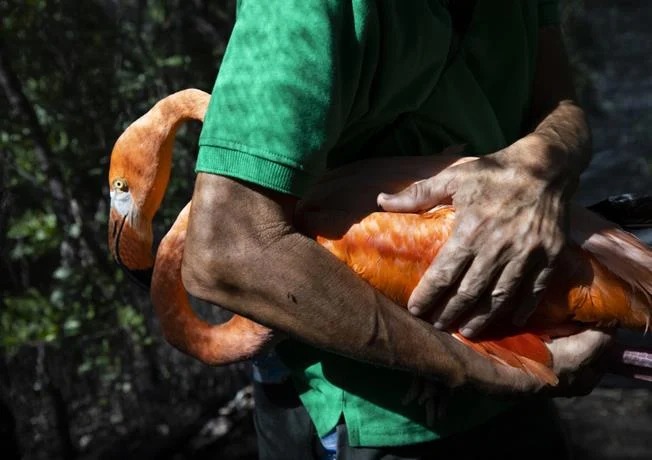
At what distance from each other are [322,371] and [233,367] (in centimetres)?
282

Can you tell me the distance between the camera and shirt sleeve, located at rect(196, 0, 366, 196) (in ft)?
3.82

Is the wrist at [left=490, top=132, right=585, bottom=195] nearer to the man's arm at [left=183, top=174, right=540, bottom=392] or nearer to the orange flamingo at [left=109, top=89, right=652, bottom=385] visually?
the orange flamingo at [left=109, top=89, right=652, bottom=385]

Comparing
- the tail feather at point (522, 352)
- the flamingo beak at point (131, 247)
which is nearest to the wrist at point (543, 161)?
the tail feather at point (522, 352)

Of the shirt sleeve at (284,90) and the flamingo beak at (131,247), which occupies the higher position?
the shirt sleeve at (284,90)

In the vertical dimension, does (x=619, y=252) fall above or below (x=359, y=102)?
below

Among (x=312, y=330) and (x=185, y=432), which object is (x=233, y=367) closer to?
(x=185, y=432)

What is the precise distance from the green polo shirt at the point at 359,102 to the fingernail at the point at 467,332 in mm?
144

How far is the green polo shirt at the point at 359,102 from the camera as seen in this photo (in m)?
1.17

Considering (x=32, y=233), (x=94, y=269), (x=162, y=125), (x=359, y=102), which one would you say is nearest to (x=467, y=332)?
(x=359, y=102)

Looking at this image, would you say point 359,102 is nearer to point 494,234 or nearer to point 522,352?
point 494,234

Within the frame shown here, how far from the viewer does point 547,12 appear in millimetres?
1896

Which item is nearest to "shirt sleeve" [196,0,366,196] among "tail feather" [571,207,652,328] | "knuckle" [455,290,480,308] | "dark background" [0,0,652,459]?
"knuckle" [455,290,480,308]

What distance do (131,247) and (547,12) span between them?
1.14 m

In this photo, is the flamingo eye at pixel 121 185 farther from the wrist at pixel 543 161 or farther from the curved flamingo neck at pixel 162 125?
the wrist at pixel 543 161
